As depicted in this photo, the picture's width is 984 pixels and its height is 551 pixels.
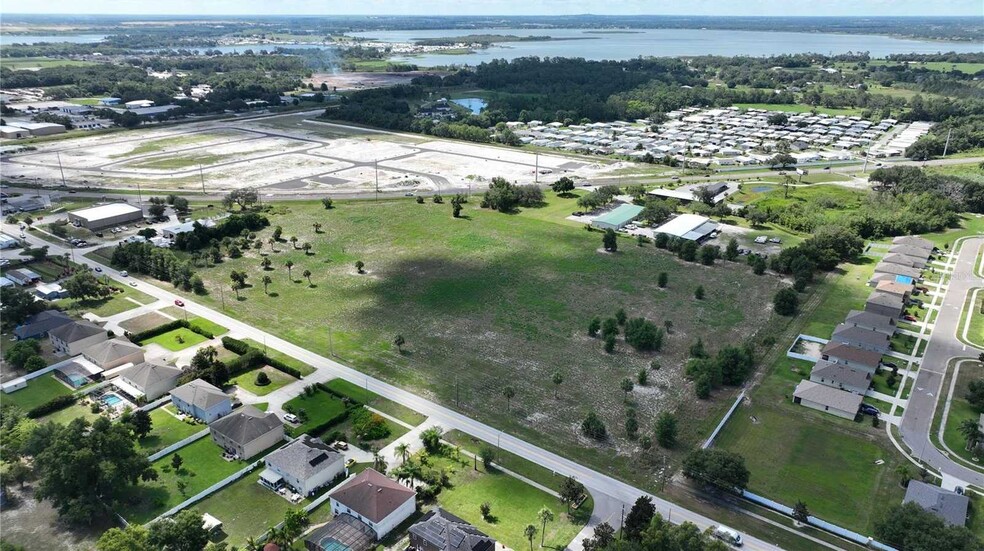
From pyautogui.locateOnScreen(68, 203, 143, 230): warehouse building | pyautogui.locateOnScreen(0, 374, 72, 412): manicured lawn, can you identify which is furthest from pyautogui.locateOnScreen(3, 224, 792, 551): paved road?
pyautogui.locateOnScreen(68, 203, 143, 230): warehouse building

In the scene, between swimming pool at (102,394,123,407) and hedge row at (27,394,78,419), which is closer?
hedge row at (27,394,78,419)

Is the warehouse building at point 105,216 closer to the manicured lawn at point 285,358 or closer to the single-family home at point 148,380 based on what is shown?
the manicured lawn at point 285,358

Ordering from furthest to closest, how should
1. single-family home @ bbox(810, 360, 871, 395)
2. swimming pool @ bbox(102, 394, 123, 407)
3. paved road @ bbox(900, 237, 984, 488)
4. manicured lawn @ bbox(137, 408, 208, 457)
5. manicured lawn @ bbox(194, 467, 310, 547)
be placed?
single-family home @ bbox(810, 360, 871, 395) < swimming pool @ bbox(102, 394, 123, 407) < manicured lawn @ bbox(137, 408, 208, 457) < paved road @ bbox(900, 237, 984, 488) < manicured lawn @ bbox(194, 467, 310, 547)

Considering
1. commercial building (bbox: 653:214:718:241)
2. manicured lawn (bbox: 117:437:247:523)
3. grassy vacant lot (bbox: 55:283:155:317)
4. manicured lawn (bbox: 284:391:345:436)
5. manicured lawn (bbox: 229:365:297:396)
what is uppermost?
commercial building (bbox: 653:214:718:241)

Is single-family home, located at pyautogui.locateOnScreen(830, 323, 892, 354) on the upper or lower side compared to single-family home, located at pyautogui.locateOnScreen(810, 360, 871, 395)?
upper

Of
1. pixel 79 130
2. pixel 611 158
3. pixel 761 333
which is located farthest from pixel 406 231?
pixel 79 130

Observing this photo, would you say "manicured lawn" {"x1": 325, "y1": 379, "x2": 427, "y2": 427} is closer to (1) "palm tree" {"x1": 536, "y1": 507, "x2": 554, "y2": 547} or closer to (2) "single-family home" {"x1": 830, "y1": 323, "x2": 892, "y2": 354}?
(1) "palm tree" {"x1": 536, "y1": 507, "x2": 554, "y2": 547}

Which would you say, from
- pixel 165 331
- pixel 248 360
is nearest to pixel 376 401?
pixel 248 360

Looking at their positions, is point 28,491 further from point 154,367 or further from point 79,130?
point 79,130
